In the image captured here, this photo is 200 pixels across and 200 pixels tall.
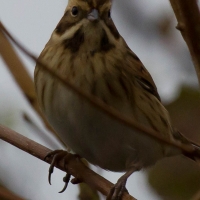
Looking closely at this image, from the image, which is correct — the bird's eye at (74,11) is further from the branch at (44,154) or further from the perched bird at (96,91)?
the branch at (44,154)

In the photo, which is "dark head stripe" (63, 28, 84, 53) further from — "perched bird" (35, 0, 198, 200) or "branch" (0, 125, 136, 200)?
"branch" (0, 125, 136, 200)

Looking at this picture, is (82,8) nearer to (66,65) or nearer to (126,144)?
(66,65)

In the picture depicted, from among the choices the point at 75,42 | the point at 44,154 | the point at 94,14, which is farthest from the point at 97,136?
the point at 94,14

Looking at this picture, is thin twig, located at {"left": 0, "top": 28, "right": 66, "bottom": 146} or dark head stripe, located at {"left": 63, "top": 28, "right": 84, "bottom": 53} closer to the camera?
thin twig, located at {"left": 0, "top": 28, "right": 66, "bottom": 146}

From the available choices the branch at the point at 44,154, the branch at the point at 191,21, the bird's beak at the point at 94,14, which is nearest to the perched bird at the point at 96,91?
the bird's beak at the point at 94,14

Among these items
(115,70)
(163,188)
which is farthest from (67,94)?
(163,188)

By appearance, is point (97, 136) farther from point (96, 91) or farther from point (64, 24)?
point (64, 24)

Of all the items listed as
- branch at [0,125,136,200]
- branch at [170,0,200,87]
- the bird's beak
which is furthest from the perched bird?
branch at [170,0,200,87]
